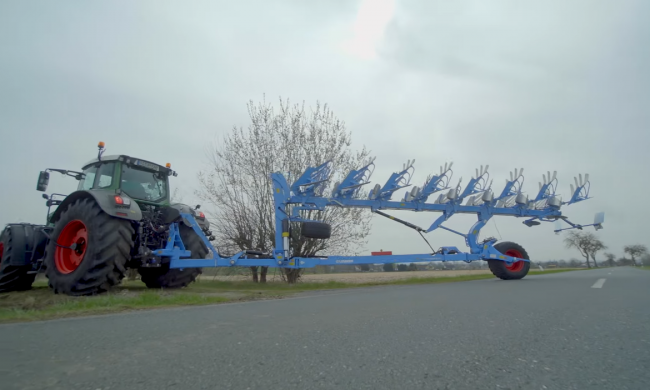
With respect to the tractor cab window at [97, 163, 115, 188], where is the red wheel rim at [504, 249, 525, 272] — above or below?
below

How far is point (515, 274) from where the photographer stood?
39.2 feet

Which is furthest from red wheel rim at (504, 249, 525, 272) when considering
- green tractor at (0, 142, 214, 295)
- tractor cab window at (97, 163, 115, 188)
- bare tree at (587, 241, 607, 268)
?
bare tree at (587, 241, 607, 268)

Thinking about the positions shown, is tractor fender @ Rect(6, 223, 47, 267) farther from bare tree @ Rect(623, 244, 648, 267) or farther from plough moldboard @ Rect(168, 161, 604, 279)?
bare tree @ Rect(623, 244, 648, 267)

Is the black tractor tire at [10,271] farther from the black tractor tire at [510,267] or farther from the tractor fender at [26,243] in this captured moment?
the black tractor tire at [510,267]

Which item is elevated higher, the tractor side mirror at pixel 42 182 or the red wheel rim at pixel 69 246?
the tractor side mirror at pixel 42 182

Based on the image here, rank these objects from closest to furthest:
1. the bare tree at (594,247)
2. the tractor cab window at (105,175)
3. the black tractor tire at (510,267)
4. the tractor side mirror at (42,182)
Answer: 1. the tractor side mirror at (42,182)
2. the tractor cab window at (105,175)
3. the black tractor tire at (510,267)
4. the bare tree at (594,247)

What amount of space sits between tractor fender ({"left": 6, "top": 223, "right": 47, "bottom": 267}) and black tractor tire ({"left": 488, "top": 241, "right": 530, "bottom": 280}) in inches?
476

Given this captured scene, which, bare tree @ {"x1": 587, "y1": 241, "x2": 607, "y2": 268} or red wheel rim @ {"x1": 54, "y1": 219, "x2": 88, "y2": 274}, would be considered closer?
red wheel rim @ {"x1": 54, "y1": 219, "x2": 88, "y2": 274}

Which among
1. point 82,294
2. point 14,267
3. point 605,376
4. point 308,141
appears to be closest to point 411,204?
point 308,141

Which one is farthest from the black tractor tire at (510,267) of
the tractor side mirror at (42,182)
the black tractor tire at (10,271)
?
the black tractor tire at (10,271)

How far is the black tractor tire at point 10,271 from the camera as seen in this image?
8.12 meters

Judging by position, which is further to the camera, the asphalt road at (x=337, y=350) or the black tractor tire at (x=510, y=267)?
the black tractor tire at (x=510, y=267)

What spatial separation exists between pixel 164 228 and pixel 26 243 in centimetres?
280

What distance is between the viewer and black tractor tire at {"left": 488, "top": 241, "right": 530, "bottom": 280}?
12.0 m
